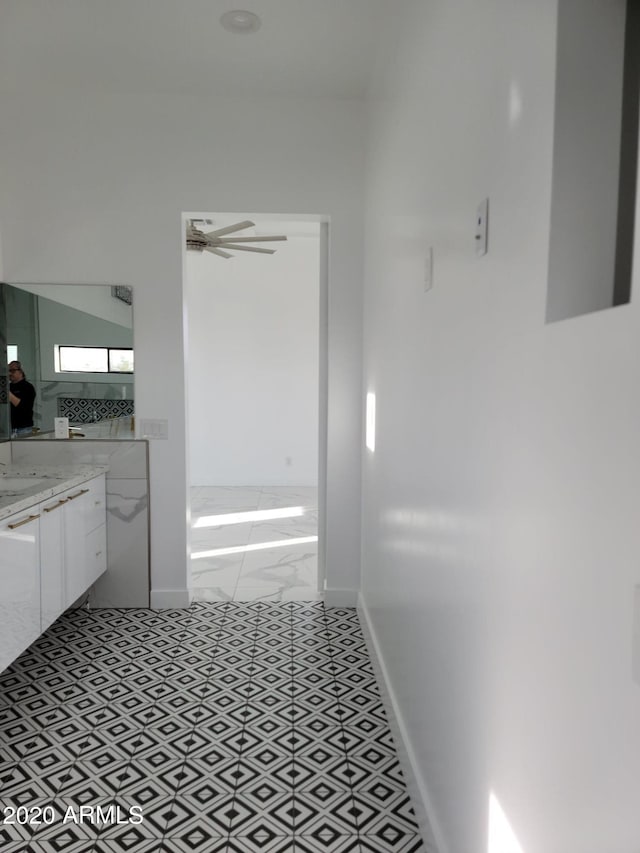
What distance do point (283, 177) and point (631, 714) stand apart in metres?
3.23

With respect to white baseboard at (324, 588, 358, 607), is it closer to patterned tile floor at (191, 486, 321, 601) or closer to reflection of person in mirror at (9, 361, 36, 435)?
patterned tile floor at (191, 486, 321, 601)

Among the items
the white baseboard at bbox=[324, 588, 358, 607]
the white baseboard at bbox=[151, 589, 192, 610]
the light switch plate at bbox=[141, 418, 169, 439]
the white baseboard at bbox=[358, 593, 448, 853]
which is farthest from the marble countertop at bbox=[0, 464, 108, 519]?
the white baseboard at bbox=[358, 593, 448, 853]

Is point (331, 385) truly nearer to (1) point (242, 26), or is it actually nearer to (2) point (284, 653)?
(2) point (284, 653)

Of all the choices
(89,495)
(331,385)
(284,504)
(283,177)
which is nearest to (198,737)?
(89,495)

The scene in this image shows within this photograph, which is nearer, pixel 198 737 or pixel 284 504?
pixel 198 737

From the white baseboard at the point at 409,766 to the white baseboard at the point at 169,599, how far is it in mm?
1177

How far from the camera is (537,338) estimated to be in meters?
0.96

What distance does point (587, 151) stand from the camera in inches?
34.4

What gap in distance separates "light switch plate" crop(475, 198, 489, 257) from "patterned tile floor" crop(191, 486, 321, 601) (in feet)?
9.28

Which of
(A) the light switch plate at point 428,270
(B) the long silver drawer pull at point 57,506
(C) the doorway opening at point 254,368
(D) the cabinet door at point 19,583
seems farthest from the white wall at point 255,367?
(A) the light switch plate at point 428,270

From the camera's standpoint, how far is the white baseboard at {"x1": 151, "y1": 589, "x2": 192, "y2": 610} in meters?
3.47

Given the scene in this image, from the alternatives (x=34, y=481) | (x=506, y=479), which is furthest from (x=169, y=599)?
(x=506, y=479)

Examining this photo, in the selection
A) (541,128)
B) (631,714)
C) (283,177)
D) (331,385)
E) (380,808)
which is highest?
(283,177)

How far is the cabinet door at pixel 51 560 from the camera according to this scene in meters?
2.54
